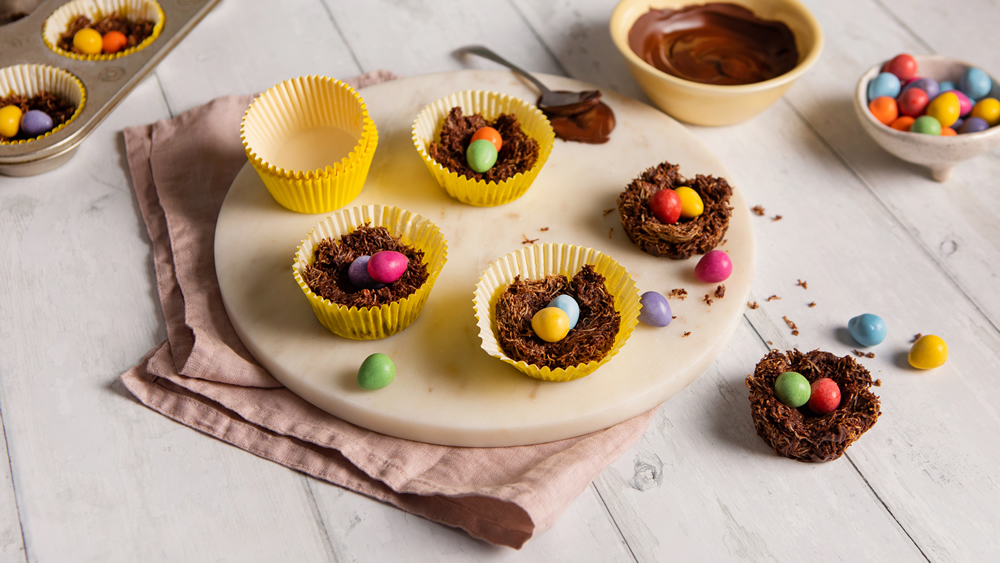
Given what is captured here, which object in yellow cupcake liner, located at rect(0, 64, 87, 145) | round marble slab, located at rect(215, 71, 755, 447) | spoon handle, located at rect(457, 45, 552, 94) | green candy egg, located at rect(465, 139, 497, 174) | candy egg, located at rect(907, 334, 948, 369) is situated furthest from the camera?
spoon handle, located at rect(457, 45, 552, 94)

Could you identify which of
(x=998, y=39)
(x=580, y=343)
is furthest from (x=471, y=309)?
(x=998, y=39)

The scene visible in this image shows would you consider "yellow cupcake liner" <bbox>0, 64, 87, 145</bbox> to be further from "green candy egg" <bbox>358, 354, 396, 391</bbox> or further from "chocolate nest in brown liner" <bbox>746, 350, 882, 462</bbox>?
"chocolate nest in brown liner" <bbox>746, 350, 882, 462</bbox>

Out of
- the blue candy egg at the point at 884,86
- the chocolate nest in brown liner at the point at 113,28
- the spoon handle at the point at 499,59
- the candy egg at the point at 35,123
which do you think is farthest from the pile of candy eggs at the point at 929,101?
the candy egg at the point at 35,123

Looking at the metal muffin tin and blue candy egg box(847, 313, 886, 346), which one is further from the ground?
the metal muffin tin

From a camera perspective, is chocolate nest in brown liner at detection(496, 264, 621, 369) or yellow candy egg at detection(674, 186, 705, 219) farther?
yellow candy egg at detection(674, 186, 705, 219)

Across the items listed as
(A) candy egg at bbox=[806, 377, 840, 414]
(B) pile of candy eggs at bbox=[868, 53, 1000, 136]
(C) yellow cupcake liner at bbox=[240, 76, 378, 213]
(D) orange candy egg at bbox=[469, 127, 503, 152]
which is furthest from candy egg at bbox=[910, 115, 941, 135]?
(C) yellow cupcake liner at bbox=[240, 76, 378, 213]

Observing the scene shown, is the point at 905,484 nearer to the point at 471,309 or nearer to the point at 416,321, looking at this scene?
the point at 471,309
